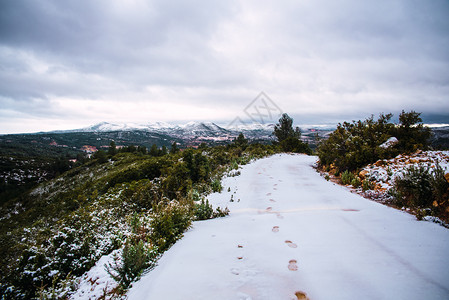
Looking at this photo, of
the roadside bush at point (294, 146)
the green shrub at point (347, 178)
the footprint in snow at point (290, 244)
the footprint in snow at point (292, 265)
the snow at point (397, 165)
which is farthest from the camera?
the roadside bush at point (294, 146)

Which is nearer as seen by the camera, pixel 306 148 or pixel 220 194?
pixel 220 194

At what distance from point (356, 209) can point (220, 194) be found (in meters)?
3.80

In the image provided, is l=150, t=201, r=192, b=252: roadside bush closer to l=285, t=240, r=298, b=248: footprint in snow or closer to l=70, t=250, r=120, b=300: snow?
l=70, t=250, r=120, b=300: snow

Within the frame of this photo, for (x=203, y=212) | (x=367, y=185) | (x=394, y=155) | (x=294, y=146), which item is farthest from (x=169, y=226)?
(x=294, y=146)

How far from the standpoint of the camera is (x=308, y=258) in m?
2.32

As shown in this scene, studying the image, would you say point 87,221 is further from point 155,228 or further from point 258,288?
point 258,288

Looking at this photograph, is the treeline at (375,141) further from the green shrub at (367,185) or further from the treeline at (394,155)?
the green shrub at (367,185)

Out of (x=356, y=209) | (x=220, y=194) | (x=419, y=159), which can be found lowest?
(x=220, y=194)

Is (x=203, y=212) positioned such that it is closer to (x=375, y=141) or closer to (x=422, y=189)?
(x=422, y=189)

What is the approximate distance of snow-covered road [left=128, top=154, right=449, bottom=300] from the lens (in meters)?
1.79

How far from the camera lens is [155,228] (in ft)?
11.0

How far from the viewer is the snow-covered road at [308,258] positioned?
179 cm

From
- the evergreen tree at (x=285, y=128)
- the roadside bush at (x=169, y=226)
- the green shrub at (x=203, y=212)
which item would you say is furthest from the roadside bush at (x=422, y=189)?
the evergreen tree at (x=285, y=128)

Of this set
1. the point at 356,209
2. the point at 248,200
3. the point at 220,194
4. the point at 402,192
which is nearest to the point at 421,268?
the point at 356,209
